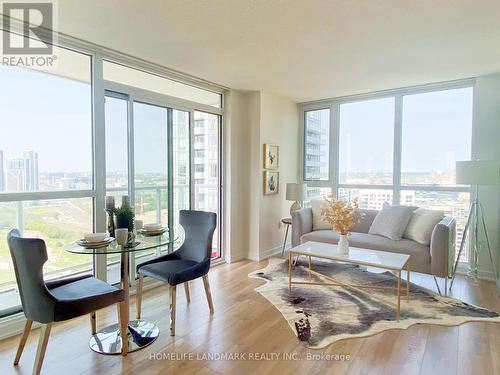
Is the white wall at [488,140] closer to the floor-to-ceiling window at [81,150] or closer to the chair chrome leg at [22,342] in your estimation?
the floor-to-ceiling window at [81,150]

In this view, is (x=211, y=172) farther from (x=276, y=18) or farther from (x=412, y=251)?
(x=412, y=251)

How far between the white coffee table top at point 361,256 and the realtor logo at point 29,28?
3.07 metres

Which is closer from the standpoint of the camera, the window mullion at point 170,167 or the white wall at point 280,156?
the window mullion at point 170,167

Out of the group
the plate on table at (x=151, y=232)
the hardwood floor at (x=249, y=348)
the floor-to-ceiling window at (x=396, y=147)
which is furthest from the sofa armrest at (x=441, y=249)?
the plate on table at (x=151, y=232)

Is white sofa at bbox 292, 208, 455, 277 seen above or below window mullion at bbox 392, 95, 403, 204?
below

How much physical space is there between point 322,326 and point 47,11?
10.9 ft

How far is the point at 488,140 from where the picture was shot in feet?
12.6

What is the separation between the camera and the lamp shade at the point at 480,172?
131 inches

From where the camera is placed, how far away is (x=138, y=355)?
7.36 feet

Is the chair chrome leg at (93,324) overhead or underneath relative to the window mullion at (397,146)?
underneath

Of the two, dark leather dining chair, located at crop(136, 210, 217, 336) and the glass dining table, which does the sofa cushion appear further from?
the glass dining table

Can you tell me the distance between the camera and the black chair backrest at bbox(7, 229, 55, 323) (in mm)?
1811

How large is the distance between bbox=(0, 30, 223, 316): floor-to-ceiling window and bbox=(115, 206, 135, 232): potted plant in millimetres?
779

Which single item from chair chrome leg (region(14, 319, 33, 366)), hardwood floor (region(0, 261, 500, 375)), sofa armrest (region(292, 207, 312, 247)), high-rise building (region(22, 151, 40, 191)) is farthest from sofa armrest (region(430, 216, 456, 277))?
high-rise building (region(22, 151, 40, 191))
